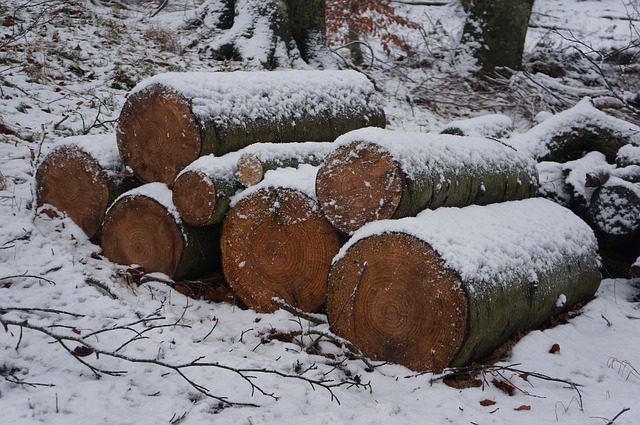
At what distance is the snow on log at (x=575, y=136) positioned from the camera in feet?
18.7

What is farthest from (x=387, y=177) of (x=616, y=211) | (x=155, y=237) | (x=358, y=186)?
(x=616, y=211)

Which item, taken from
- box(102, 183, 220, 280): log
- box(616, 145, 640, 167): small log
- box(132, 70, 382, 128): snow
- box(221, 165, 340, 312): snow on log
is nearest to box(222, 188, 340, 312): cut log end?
box(221, 165, 340, 312): snow on log

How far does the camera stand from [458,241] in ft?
10.6

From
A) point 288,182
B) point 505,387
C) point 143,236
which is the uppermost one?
point 288,182

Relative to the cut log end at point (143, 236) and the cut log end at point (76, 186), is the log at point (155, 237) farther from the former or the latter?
the cut log end at point (76, 186)

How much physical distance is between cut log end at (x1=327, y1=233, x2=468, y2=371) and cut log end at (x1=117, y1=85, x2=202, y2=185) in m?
1.41

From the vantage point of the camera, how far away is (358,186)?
11.4 ft

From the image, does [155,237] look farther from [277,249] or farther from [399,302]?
[399,302]

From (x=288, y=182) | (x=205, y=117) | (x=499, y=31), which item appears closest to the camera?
(x=288, y=182)

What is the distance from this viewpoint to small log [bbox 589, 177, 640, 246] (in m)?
5.00

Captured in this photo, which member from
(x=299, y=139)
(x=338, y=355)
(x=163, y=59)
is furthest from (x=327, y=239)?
(x=163, y=59)

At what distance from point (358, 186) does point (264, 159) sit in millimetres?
789

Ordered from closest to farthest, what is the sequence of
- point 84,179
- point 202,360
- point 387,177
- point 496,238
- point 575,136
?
point 202,360
point 387,177
point 496,238
point 84,179
point 575,136

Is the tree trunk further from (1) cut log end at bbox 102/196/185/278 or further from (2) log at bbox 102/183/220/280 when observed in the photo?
(1) cut log end at bbox 102/196/185/278
